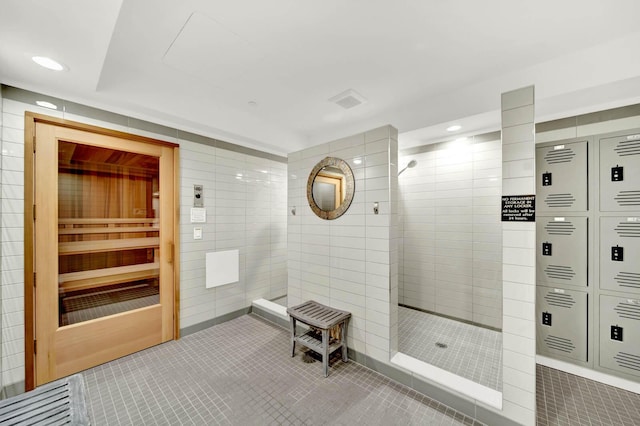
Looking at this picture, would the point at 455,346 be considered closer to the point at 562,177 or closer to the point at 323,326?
the point at 323,326

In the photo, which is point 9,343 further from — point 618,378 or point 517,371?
point 618,378

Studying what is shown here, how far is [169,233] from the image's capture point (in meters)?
2.67

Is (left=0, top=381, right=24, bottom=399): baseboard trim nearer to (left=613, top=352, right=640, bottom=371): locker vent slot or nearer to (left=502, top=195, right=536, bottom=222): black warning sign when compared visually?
(left=502, top=195, right=536, bottom=222): black warning sign

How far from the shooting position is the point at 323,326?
2102 mm

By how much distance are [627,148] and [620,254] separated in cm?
86

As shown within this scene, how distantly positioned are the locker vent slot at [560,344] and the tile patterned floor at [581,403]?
0.67ft

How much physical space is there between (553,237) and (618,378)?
1180 millimetres

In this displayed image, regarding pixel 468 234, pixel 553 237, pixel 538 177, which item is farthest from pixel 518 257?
pixel 468 234

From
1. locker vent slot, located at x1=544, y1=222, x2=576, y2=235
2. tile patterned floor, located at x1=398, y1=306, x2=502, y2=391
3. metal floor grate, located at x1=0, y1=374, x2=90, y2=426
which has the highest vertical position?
locker vent slot, located at x1=544, y1=222, x2=576, y2=235

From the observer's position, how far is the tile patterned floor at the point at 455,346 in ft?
6.93

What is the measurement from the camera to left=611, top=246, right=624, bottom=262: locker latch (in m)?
1.98

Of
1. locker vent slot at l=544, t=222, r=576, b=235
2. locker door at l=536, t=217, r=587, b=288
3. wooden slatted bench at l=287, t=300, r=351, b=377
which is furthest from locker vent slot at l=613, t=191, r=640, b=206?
wooden slatted bench at l=287, t=300, r=351, b=377

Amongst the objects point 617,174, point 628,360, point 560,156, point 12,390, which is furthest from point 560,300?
point 12,390

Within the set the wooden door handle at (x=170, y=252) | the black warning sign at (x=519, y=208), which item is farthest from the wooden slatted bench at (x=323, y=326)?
the black warning sign at (x=519, y=208)
